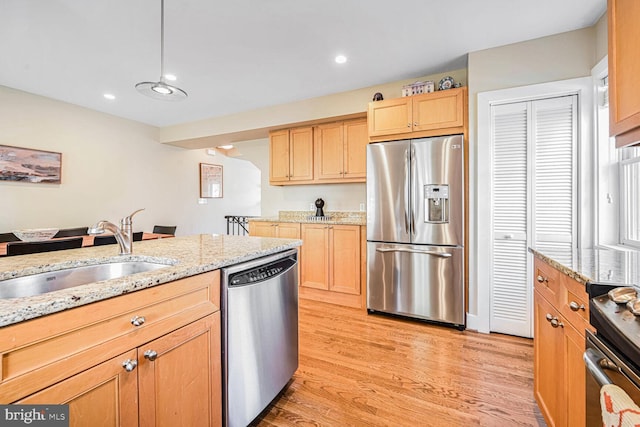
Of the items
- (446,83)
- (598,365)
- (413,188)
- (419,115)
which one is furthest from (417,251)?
(598,365)

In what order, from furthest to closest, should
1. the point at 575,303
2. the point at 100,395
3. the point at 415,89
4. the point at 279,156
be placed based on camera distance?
1. the point at 279,156
2. the point at 415,89
3. the point at 575,303
4. the point at 100,395

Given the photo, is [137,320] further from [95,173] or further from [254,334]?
[95,173]

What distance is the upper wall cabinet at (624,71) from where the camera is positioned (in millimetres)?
1152

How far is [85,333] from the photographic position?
841 mm

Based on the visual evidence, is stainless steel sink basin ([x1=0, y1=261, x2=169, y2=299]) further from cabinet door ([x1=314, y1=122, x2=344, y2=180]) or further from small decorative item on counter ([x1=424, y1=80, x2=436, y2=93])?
small decorative item on counter ([x1=424, y1=80, x2=436, y2=93])

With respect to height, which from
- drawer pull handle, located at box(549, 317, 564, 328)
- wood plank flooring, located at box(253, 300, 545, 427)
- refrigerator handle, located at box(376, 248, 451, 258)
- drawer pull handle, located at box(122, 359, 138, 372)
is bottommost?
wood plank flooring, located at box(253, 300, 545, 427)

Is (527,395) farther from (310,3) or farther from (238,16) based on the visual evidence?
(238,16)

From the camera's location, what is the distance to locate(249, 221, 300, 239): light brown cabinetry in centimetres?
363

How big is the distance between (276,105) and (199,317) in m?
3.40

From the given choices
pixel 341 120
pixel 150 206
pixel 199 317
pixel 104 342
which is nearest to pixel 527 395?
pixel 199 317

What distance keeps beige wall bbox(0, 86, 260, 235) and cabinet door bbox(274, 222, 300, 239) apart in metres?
2.66

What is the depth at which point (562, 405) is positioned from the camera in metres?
1.19

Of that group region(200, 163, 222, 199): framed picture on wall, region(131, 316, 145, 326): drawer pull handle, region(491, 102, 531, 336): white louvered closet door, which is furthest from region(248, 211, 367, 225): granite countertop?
region(131, 316, 145, 326): drawer pull handle

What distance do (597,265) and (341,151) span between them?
9.20ft
